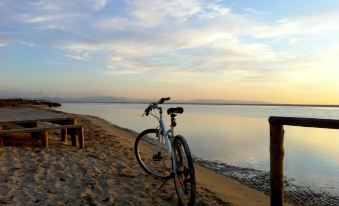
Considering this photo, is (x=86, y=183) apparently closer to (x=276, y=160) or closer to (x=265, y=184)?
(x=276, y=160)

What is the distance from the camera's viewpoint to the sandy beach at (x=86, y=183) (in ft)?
20.5

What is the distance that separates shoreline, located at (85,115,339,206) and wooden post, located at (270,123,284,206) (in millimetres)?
2916

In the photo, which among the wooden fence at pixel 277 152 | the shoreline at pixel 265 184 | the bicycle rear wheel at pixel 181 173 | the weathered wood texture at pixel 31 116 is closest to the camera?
the wooden fence at pixel 277 152

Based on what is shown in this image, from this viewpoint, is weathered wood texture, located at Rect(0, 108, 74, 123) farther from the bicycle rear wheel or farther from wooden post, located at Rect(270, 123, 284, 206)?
wooden post, located at Rect(270, 123, 284, 206)

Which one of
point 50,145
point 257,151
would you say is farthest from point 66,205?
point 257,151

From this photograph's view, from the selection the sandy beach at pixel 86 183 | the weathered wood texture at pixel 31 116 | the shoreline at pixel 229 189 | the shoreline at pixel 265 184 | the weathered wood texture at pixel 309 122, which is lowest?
the shoreline at pixel 265 184

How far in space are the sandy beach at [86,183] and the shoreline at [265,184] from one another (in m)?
0.53

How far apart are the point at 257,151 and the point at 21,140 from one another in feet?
37.5

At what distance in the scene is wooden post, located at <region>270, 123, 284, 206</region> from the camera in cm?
584

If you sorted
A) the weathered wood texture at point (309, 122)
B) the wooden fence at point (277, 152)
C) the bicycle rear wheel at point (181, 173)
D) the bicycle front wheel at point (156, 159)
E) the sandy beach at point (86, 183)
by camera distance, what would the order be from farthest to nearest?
1. the bicycle front wheel at point (156, 159)
2. the sandy beach at point (86, 183)
3. the bicycle rear wheel at point (181, 173)
4. the wooden fence at point (277, 152)
5. the weathered wood texture at point (309, 122)

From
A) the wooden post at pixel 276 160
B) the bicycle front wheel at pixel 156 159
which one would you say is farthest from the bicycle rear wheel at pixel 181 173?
the wooden post at pixel 276 160

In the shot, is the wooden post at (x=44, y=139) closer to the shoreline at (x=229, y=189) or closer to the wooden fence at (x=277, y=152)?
the shoreline at (x=229, y=189)

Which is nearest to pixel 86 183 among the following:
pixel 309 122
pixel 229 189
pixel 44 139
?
pixel 229 189

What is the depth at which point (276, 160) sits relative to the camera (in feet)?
19.4
